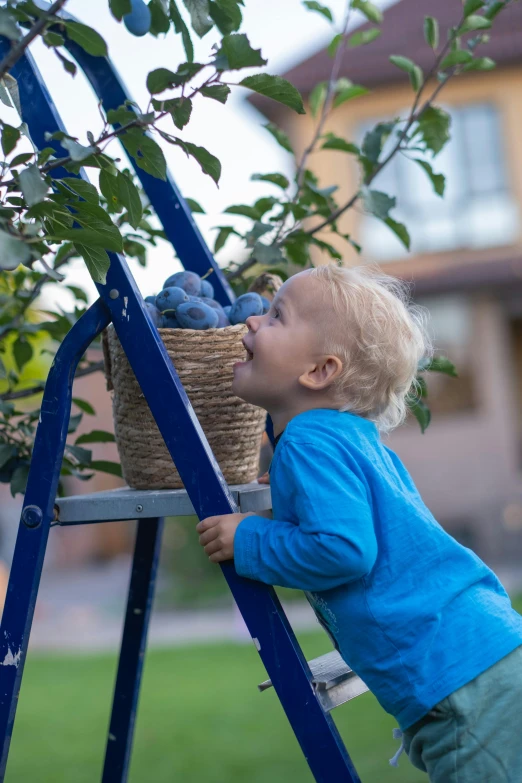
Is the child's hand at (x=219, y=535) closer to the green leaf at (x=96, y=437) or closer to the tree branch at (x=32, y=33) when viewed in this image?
the green leaf at (x=96, y=437)

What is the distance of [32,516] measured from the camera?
1.46m

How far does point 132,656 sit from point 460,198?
10373 mm

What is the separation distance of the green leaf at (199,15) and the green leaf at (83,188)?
0.85 feet

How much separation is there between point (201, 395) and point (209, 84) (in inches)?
21.3

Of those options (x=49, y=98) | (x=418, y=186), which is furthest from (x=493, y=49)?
(x=49, y=98)

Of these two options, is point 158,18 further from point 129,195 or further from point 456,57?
point 456,57

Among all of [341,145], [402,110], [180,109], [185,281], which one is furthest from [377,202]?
[402,110]

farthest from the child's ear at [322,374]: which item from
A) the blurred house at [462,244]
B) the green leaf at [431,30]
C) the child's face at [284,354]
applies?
the blurred house at [462,244]

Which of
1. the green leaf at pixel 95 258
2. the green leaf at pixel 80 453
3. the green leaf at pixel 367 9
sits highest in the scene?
the green leaf at pixel 367 9

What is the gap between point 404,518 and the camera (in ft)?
4.65

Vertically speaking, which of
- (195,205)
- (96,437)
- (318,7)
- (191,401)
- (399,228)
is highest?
(318,7)

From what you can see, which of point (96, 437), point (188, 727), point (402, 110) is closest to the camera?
point (96, 437)

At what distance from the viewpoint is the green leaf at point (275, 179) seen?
2076mm

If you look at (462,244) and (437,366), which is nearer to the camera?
(437,366)
